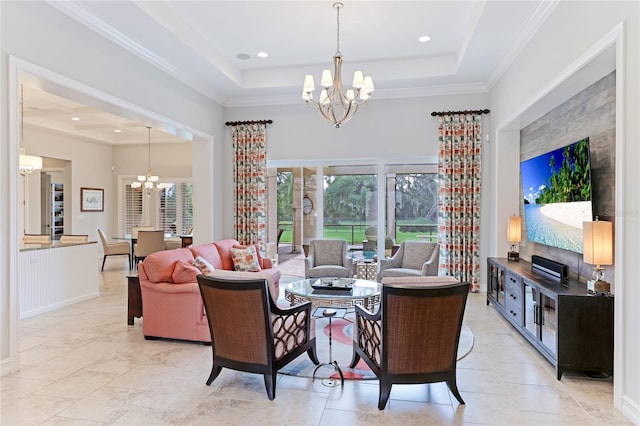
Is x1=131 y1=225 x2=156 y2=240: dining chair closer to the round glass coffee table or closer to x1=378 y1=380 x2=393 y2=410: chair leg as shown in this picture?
the round glass coffee table

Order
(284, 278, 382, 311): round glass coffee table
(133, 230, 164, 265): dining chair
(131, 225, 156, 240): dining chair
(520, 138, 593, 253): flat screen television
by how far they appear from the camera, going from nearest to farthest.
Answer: (520, 138, 593, 253): flat screen television, (284, 278, 382, 311): round glass coffee table, (133, 230, 164, 265): dining chair, (131, 225, 156, 240): dining chair

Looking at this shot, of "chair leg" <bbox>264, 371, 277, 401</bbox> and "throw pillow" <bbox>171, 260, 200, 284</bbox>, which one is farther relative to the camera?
"throw pillow" <bbox>171, 260, 200, 284</bbox>

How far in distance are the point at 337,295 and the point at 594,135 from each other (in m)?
2.91

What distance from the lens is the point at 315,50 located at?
553 centimetres

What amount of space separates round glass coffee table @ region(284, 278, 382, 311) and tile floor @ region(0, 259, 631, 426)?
96cm

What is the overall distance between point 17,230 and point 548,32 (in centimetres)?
526

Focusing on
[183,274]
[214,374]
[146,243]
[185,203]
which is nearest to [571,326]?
[214,374]

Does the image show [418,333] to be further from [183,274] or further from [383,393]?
[183,274]

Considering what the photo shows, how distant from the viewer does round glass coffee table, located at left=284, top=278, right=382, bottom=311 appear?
13.2 feet

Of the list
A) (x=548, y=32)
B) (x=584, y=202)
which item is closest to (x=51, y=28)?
(x=548, y=32)

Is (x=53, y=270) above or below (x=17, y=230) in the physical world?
below

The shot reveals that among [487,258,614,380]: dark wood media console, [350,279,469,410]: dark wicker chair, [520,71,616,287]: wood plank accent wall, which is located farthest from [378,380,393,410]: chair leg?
[520,71,616,287]: wood plank accent wall

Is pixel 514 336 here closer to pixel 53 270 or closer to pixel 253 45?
pixel 253 45

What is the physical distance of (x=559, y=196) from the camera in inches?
161
